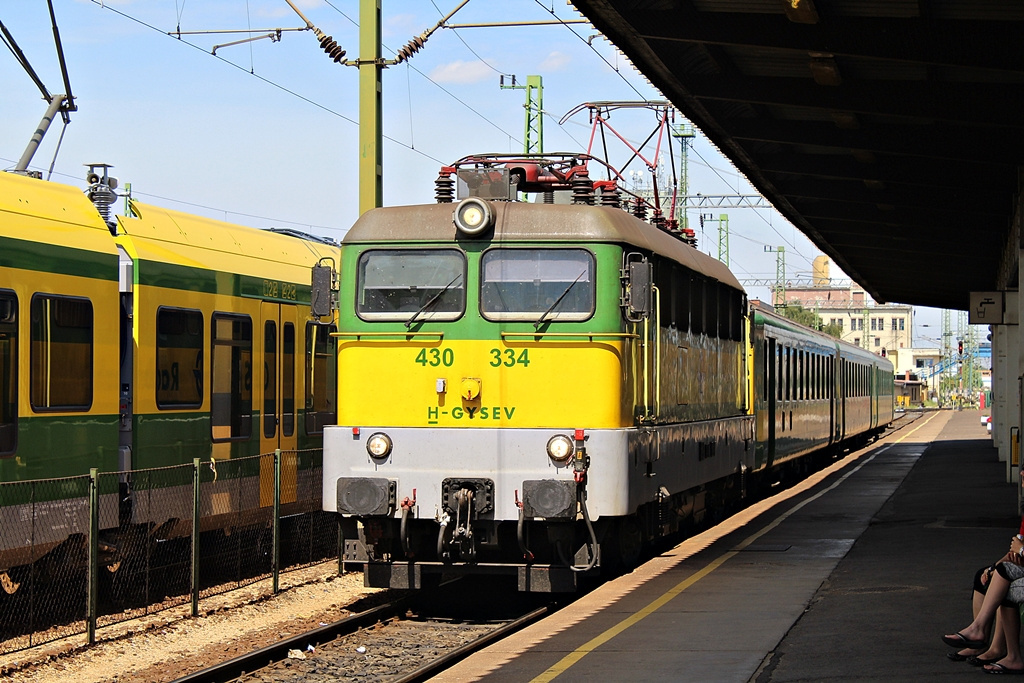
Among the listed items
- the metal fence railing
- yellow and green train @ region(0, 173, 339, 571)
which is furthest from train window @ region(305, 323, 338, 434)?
the metal fence railing

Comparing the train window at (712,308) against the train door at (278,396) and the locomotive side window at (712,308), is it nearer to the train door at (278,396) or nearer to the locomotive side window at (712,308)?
the locomotive side window at (712,308)

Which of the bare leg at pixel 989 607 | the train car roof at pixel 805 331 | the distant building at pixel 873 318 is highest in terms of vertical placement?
the distant building at pixel 873 318

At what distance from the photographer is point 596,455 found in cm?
1131

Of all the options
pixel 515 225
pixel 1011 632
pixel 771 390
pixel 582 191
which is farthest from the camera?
pixel 771 390

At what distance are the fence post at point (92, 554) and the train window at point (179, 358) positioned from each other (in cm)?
224

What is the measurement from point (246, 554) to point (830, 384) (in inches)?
Result: 800

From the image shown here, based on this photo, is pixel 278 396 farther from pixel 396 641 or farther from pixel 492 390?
pixel 396 641

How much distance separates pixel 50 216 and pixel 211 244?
2.86 metres

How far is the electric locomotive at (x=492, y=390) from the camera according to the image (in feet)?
37.2

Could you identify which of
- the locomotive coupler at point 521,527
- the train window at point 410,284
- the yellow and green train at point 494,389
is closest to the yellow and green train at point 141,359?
the yellow and green train at point 494,389

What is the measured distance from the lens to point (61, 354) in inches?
452

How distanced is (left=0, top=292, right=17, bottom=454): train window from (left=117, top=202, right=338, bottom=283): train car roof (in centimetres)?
180

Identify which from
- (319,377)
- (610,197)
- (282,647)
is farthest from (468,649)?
(319,377)

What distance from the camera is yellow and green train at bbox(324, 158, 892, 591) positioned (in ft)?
37.3
